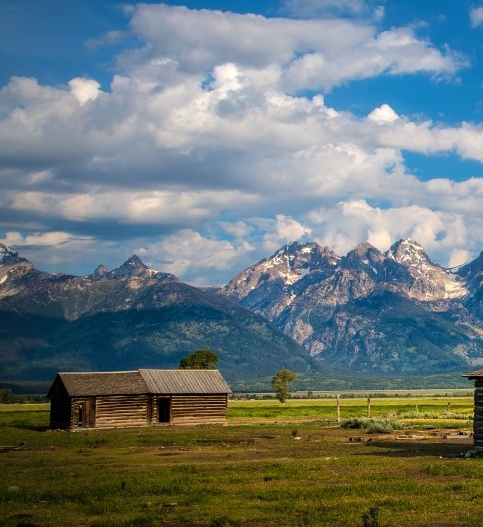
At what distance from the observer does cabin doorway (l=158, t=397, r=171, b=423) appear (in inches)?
3231

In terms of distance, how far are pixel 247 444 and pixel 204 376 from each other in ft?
112

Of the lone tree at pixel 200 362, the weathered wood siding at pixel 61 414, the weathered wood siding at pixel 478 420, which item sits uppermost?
the lone tree at pixel 200 362

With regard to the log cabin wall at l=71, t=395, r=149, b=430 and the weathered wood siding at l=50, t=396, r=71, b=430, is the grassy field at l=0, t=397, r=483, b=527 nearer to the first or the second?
the log cabin wall at l=71, t=395, r=149, b=430

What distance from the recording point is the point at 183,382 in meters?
83.9

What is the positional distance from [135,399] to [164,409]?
432 cm

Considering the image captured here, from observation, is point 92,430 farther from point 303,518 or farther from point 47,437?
point 303,518

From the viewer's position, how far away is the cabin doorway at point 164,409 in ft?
269

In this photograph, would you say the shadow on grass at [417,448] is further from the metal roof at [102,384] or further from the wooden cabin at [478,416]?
the metal roof at [102,384]

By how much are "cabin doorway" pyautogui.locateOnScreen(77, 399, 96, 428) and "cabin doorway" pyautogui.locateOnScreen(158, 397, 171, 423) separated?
6.89m

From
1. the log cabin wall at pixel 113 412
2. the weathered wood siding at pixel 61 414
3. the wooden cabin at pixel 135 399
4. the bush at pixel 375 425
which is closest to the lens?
the bush at pixel 375 425

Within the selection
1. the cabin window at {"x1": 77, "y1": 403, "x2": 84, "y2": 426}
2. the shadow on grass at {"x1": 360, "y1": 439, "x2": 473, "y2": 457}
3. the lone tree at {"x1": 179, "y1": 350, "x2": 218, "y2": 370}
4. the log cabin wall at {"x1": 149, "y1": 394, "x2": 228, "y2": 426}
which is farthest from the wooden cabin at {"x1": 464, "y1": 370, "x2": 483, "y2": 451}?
the lone tree at {"x1": 179, "y1": 350, "x2": 218, "y2": 370}

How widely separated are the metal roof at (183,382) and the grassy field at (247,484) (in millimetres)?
28131

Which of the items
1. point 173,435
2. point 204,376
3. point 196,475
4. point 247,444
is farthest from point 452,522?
point 204,376

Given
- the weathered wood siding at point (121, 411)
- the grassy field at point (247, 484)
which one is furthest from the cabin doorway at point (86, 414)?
the grassy field at point (247, 484)
